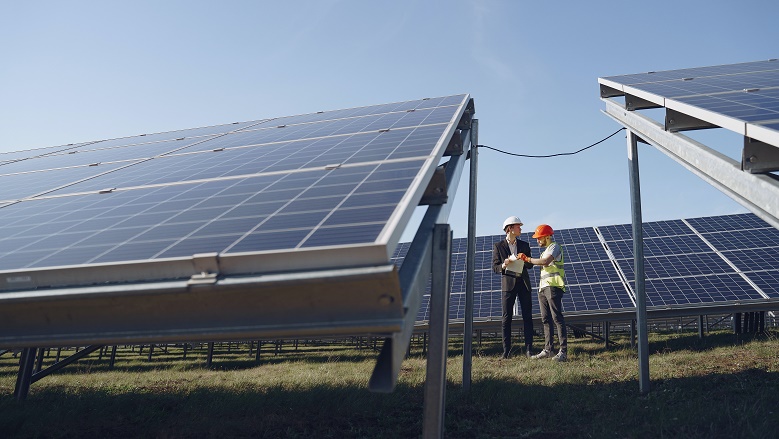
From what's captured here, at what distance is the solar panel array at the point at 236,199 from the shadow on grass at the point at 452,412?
2.40 metres

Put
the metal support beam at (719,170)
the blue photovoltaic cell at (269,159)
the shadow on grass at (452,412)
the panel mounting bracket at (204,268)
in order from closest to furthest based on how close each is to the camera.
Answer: the panel mounting bracket at (204,268) → the metal support beam at (719,170) → the shadow on grass at (452,412) → the blue photovoltaic cell at (269,159)

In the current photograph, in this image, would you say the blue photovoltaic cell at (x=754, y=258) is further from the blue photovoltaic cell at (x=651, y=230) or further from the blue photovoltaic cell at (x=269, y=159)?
the blue photovoltaic cell at (x=269, y=159)

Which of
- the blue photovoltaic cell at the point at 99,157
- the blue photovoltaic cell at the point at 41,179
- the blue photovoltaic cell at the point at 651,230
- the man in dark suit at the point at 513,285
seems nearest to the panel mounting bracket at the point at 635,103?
the man in dark suit at the point at 513,285

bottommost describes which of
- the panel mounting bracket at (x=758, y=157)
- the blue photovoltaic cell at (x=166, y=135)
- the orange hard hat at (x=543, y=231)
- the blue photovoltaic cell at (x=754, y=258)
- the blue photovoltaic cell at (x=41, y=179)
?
the blue photovoltaic cell at (x=754, y=258)

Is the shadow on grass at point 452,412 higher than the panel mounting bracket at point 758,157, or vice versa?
the panel mounting bracket at point 758,157

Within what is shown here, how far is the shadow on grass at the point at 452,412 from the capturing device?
5293mm

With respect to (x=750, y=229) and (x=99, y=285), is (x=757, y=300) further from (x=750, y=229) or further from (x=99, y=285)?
(x=99, y=285)

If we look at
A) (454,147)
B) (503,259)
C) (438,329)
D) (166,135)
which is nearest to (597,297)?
(503,259)

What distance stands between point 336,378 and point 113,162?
16.8ft

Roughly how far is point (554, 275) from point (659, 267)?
4782 mm

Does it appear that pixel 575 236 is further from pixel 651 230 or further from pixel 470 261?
pixel 470 261

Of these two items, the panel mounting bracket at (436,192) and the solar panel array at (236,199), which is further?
the panel mounting bracket at (436,192)

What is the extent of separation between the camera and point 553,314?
30.5 feet

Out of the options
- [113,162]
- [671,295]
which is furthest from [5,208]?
[671,295]
